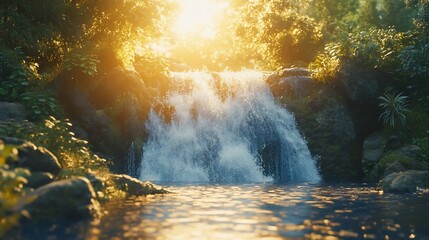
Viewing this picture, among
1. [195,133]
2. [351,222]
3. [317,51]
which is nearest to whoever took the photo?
[351,222]

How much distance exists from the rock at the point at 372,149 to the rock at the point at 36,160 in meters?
16.1

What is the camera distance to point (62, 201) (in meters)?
10.5

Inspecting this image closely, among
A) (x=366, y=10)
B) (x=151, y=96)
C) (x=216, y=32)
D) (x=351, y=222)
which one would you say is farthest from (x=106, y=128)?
(x=216, y=32)

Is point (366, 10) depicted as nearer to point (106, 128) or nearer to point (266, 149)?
point (266, 149)

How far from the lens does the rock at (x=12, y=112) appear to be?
61.0ft

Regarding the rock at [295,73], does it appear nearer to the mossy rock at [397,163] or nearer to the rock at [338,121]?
the rock at [338,121]

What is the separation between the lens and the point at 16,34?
2189cm

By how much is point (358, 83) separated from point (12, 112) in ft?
54.4

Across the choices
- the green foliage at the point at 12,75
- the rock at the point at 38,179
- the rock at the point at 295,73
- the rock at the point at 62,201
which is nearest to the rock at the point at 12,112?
the green foliage at the point at 12,75

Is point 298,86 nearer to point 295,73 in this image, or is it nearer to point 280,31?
point 295,73

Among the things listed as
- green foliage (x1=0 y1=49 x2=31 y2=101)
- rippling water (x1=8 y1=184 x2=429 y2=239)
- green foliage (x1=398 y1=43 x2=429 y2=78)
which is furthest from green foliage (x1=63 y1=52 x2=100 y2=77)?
green foliage (x1=398 y1=43 x2=429 y2=78)

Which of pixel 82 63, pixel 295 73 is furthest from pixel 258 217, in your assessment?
pixel 295 73

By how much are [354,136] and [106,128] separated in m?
12.0

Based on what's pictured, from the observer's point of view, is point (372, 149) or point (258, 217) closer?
point (258, 217)
